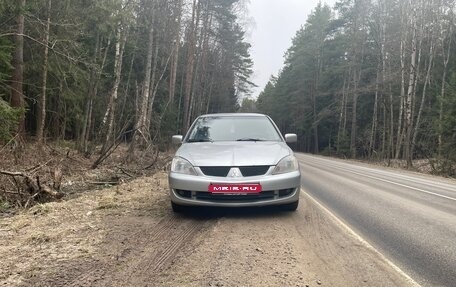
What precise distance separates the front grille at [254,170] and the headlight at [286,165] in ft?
0.52

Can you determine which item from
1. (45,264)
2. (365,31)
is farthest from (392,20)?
(45,264)

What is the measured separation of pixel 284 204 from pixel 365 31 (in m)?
36.3

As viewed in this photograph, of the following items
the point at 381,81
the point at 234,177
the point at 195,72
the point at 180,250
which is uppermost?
the point at 195,72

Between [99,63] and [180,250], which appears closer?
[180,250]

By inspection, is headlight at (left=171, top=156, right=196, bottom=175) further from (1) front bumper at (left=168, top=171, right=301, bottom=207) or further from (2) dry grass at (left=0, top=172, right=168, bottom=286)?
(2) dry grass at (left=0, top=172, right=168, bottom=286)

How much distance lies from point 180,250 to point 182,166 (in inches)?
72.7

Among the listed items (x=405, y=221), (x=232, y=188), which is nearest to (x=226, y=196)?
(x=232, y=188)

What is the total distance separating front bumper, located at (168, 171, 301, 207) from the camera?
19.9 ft

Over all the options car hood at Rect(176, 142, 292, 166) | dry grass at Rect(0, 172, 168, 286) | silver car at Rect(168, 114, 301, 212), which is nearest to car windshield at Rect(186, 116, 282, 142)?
car hood at Rect(176, 142, 292, 166)

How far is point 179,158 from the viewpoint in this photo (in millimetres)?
6508

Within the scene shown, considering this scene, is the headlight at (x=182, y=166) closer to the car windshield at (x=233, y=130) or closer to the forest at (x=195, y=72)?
the car windshield at (x=233, y=130)

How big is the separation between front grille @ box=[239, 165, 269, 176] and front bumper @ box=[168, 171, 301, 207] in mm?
89

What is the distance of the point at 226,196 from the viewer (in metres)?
6.12

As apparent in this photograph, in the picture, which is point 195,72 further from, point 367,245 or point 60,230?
point 367,245
